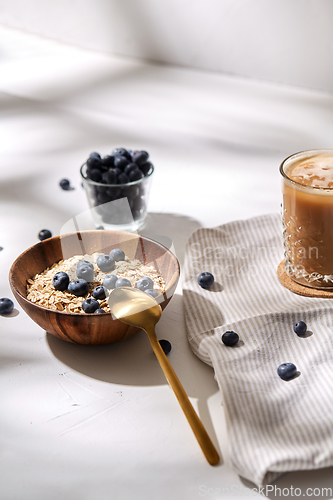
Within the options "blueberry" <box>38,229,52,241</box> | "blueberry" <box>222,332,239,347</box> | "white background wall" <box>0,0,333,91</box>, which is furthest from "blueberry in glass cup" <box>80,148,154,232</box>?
"white background wall" <box>0,0,333,91</box>

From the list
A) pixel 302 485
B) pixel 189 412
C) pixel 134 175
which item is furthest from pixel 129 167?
pixel 302 485

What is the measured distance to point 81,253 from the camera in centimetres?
97

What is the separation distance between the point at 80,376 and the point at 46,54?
6.71ft

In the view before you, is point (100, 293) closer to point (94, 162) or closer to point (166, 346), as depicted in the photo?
point (166, 346)

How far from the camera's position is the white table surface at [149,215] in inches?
26.3

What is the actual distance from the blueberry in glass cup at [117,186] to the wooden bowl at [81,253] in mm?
201

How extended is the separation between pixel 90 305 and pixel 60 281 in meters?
0.09

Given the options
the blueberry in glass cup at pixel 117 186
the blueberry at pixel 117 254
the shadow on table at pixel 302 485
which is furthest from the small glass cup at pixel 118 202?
the shadow on table at pixel 302 485

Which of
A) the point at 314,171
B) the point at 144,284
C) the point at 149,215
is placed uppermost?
the point at 314,171

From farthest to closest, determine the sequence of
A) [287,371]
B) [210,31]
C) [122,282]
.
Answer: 1. [210,31]
2. [122,282]
3. [287,371]

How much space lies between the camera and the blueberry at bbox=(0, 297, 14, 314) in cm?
95

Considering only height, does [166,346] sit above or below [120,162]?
below

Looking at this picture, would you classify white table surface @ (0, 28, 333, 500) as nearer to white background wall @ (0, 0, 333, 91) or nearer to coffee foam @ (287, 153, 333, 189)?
white background wall @ (0, 0, 333, 91)

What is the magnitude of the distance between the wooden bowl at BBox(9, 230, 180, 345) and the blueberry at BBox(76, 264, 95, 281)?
73 mm
